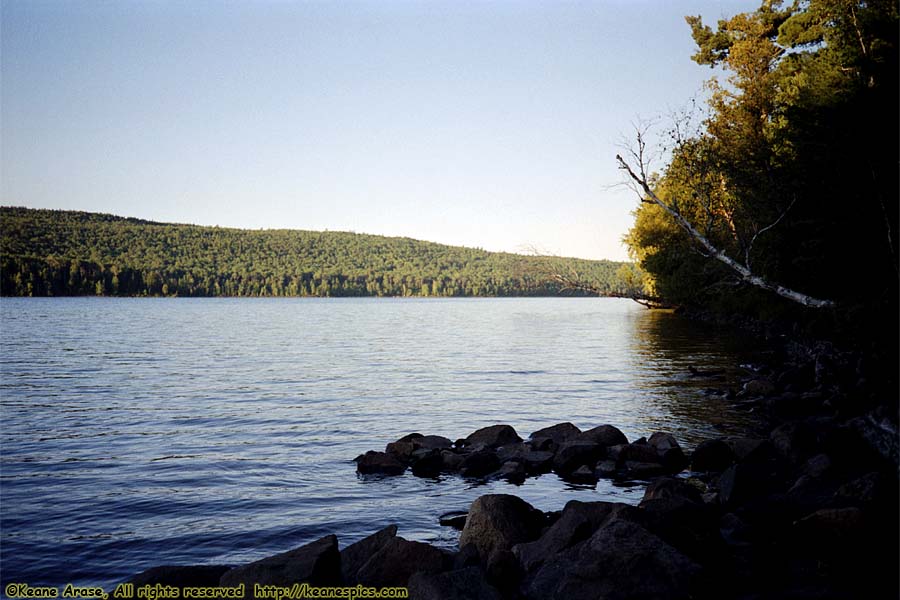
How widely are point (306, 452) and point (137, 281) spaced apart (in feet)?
585

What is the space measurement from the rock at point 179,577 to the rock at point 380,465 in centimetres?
634

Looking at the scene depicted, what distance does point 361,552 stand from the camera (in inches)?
348

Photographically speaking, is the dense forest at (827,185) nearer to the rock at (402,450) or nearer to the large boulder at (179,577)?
the rock at (402,450)

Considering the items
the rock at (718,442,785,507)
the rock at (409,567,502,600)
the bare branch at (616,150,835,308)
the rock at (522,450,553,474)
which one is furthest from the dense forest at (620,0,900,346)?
the rock at (409,567,502,600)

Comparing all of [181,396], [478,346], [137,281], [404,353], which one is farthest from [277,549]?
[137,281]

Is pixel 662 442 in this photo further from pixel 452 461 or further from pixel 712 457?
pixel 452 461

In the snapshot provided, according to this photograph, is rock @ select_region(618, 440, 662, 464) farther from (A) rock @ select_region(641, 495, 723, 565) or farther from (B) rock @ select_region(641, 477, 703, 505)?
(A) rock @ select_region(641, 495, 723, 565)

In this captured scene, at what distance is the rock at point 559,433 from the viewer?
16261 mm

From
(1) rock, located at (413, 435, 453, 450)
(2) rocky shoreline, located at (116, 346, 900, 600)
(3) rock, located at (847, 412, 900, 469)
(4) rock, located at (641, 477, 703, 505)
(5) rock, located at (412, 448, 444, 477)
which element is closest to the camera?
(2) rocky shoreline, located at (116, 346, 900, 600)

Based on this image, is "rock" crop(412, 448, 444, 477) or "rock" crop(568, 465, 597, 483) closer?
"rock" crop(568, 465, 597, 483)

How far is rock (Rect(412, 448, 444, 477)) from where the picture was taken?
47.8ft

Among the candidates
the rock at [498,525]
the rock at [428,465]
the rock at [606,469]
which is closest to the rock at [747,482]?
the rock at [606,469]

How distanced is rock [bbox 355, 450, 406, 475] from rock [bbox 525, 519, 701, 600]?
7.04 m

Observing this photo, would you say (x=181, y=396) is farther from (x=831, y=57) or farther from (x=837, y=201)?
(x=831, y=57)
